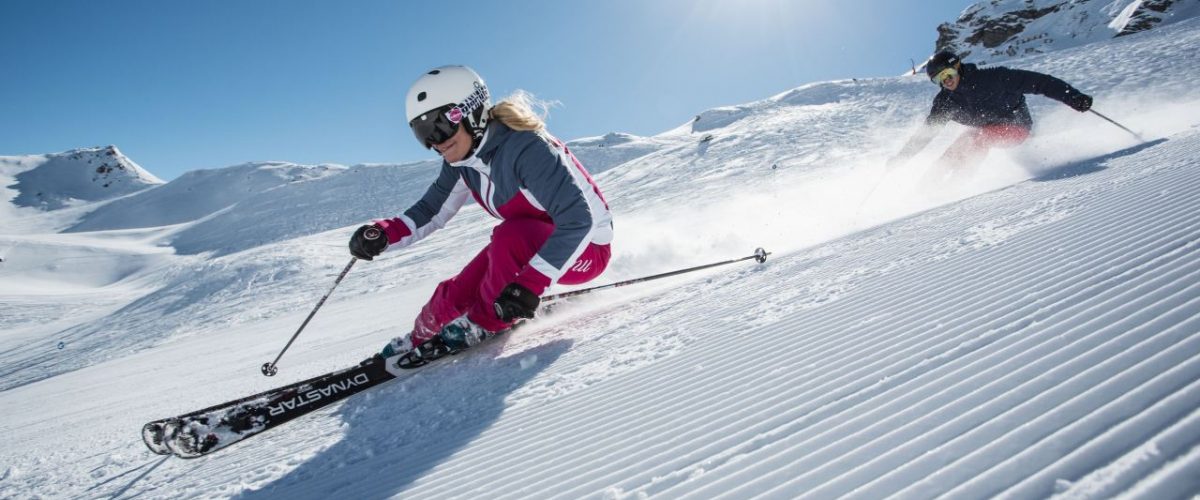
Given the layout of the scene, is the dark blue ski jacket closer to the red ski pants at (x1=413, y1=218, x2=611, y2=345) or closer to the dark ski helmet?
the dark ski helmet

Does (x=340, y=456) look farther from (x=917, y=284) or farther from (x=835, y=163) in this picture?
(x=835, y=163)

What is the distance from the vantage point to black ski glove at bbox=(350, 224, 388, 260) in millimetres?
3938

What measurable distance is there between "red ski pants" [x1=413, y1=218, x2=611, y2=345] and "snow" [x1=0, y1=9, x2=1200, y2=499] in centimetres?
30

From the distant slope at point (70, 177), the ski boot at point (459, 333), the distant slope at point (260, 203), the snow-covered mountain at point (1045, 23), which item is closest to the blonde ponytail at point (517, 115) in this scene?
the ski boot at point (459, 333)

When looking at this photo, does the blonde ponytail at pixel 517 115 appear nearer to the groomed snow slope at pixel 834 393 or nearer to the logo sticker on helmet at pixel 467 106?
the logo sticker on helmet at pixel 467 106

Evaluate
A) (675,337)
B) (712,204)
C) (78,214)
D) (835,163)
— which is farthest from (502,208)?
(78,214)

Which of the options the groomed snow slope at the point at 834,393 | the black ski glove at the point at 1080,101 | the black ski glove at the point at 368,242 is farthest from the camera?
the black ski glove at the point at 1080,101

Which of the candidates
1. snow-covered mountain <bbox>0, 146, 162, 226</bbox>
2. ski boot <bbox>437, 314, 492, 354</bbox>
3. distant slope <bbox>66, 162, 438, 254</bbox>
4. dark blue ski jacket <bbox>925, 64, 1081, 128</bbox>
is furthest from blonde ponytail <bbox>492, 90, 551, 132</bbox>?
snow-covered mountain <bbox>0, 146, 162, 226</bbox>

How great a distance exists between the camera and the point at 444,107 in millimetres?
3428

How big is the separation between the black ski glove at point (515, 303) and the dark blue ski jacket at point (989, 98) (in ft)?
20.5

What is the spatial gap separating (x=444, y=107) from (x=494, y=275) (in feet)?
3.63

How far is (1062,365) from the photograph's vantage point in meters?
1.50

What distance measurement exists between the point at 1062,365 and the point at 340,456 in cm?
273

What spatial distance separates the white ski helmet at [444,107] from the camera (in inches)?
135
